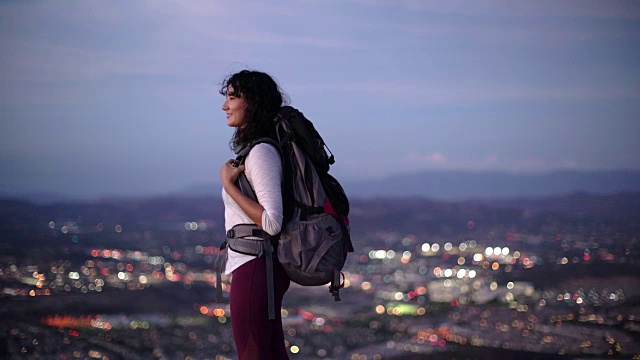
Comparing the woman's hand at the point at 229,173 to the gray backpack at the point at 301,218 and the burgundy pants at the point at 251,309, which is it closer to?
the gray backpack at the point at 301,218

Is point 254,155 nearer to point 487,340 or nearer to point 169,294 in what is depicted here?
point 487,340

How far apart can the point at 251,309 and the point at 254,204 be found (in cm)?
22

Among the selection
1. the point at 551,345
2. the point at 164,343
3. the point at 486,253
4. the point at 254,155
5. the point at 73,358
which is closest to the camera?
the point at 254,155

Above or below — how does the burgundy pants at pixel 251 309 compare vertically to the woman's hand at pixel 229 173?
below

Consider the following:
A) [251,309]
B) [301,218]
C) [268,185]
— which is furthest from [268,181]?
[251,309]

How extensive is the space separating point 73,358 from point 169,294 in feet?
5.76

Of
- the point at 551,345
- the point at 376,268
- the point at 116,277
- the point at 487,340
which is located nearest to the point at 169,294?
the point at 116,277

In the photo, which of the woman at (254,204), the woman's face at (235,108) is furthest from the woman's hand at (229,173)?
the woman's face at (235,108)

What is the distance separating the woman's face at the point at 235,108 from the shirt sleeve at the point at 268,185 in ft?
0.45

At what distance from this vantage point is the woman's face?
1.96m

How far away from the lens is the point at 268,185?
6.01 feet

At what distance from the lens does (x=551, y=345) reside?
533 centimetres

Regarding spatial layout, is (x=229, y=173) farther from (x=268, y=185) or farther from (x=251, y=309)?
(x=251, y=309)

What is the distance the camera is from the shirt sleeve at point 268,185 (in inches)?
72.1
